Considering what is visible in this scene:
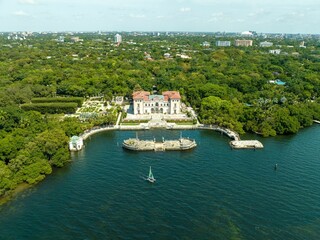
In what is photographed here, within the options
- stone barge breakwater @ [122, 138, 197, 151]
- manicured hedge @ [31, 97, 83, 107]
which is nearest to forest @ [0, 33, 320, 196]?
manicured hedge @ [31, 97, 83, 107]

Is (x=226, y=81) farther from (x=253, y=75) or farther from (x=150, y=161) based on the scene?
(x=150, y=161)

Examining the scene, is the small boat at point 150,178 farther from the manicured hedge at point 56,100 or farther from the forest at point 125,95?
the manicured hedge at point 56,100

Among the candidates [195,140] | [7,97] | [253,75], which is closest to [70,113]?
[7,97]

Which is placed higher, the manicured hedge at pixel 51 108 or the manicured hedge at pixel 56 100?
the manicured hedge at pixel 56 100

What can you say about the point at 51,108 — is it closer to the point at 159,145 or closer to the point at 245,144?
the point at 159,145

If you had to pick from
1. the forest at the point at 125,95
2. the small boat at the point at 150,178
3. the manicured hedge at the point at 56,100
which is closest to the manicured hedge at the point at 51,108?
the forest at the point at 125,95

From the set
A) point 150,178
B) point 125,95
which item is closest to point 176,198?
point 150,178
